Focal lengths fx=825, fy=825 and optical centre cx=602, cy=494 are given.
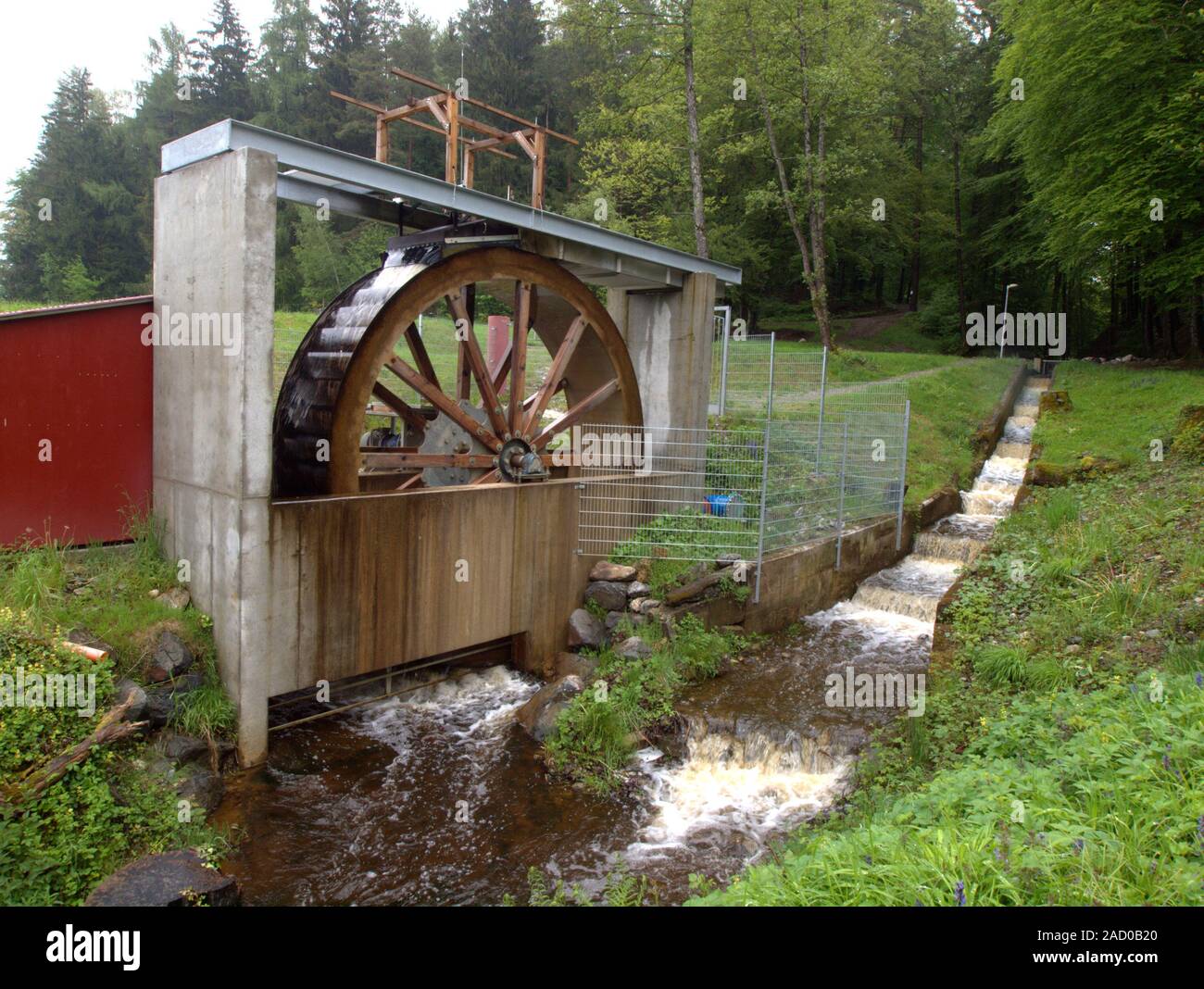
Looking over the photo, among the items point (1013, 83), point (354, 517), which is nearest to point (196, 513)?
point (354, 517)

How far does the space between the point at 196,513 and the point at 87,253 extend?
3087cm

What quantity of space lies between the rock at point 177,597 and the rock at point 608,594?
359 cm

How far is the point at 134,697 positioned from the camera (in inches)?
196

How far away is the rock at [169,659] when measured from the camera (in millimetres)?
5387

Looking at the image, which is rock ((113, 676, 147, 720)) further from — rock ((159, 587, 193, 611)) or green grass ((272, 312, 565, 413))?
green grass ((272, 312, 565, 413))

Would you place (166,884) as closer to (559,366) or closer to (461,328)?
(461,328)

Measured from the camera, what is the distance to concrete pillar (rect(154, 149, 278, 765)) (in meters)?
5.55

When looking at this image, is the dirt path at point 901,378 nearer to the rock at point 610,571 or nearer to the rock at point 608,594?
the rock at point 610,571

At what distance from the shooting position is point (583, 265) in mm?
8992

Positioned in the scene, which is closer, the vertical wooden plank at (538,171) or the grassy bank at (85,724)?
the grassy bank at (85,724)

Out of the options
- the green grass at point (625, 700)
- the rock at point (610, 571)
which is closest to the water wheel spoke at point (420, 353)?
the rock at point (610, 571)

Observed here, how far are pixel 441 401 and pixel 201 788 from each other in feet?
12.9

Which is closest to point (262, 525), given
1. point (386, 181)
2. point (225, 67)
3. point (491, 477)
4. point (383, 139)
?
point (491, 477)

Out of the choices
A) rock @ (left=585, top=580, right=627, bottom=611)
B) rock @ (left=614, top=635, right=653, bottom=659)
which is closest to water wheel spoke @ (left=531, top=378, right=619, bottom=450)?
rock @ (left=585, top=580, right=627, bottom=611)
